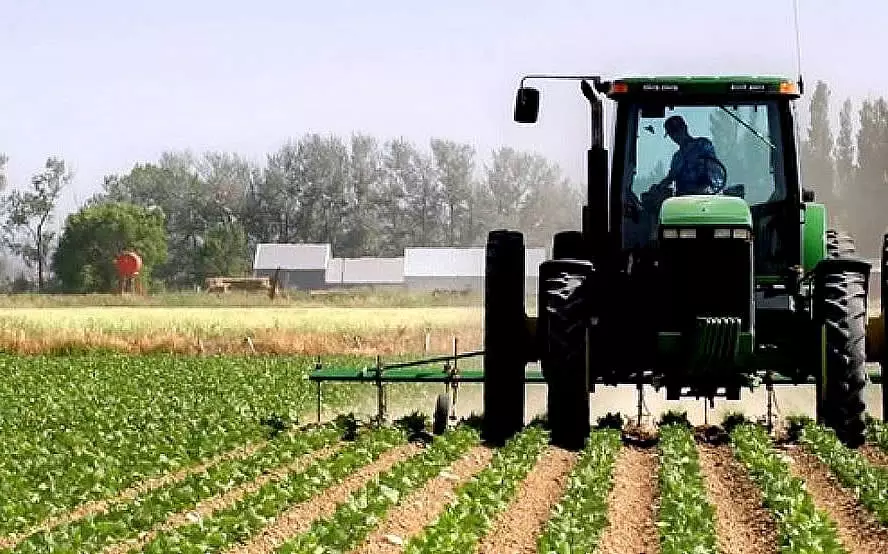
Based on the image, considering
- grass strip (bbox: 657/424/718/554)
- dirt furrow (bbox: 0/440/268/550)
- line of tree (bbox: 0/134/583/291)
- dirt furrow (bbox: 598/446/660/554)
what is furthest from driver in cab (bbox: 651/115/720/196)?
line of tree (bbox: 0/134/583/291)

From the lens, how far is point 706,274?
499 inches

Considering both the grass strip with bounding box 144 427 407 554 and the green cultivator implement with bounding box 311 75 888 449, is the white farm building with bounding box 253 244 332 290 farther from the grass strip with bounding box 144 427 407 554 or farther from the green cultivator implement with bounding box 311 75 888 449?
the green cultivator implement with bounding box 311 75 888 449

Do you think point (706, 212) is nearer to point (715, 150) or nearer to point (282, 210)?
point (715, 150)

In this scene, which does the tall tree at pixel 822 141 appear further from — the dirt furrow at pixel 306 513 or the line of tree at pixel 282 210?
the dirt furrow at pixel 306 513

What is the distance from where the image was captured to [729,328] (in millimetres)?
12570

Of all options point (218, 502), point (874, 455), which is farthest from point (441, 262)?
point (218, 502)

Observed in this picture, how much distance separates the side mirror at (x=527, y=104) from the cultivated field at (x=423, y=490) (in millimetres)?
2708

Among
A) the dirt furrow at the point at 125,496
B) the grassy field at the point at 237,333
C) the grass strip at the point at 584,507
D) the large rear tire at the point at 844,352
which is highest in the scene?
the large rear tire at the point at 844,352

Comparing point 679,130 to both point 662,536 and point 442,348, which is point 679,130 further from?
point 442,348

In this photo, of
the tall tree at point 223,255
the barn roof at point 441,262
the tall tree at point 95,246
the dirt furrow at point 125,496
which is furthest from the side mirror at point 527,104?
the barn roof at point 441,262

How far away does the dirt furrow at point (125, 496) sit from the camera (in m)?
10.3

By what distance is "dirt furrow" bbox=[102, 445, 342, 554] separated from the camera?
933cm

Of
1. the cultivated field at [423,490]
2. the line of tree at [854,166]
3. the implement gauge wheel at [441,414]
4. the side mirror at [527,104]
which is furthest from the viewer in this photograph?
the line of tree at [854,166]

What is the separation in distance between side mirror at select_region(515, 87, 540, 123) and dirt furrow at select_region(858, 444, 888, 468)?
12.9ft
